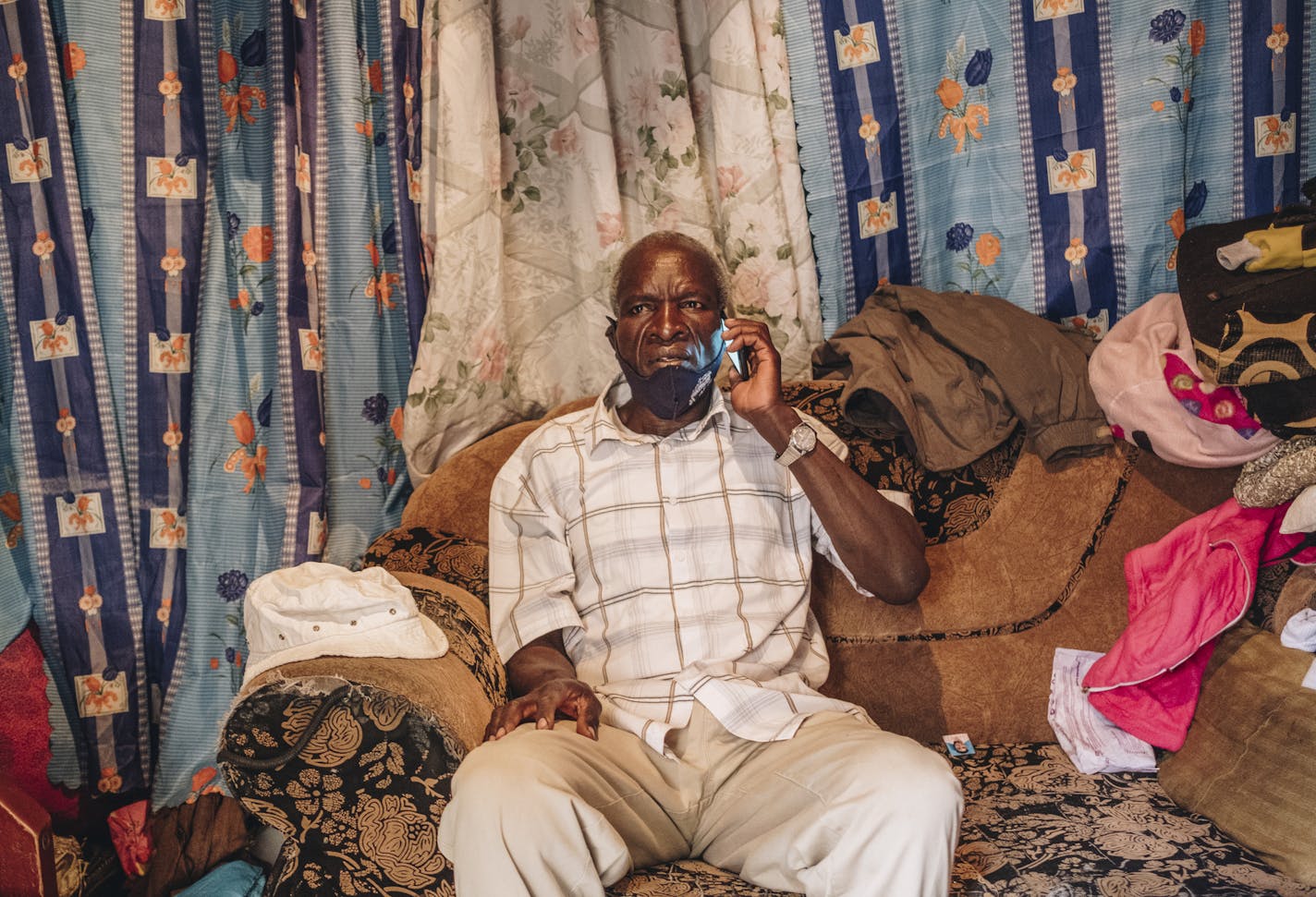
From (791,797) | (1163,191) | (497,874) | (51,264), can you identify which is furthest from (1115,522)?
(51,264)

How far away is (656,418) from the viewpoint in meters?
2.13

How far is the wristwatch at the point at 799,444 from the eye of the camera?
6.28 feet

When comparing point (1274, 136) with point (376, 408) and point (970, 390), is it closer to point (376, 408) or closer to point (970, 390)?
point (970, 390)

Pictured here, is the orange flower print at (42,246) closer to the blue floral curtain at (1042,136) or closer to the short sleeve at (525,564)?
the short sleeve at (525,564)

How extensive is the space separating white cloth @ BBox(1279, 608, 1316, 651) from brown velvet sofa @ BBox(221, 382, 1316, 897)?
0.05m

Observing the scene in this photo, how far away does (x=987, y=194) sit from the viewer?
2.58 metres

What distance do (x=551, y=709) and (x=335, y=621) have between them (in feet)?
1.23

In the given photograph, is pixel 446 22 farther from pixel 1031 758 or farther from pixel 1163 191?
pixel 1031 758

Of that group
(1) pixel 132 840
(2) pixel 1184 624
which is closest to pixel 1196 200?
(2) pixel 1184 624

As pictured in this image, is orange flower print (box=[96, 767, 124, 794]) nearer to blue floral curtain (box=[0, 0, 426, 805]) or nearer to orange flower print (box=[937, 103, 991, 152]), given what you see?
blue floral curtain (box=[0, 0, 426, 805])

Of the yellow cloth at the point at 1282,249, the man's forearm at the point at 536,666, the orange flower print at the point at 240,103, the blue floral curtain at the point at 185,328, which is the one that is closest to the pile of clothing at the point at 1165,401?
the yellow cloth at the point at 1282,249

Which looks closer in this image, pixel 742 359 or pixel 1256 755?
pixel 1256 755

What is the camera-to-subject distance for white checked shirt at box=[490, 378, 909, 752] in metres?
1.95

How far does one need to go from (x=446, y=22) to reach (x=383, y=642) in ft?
4.44
